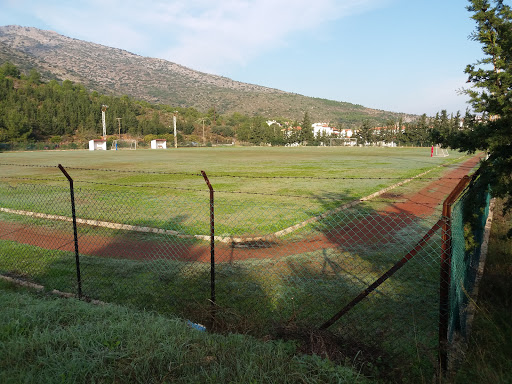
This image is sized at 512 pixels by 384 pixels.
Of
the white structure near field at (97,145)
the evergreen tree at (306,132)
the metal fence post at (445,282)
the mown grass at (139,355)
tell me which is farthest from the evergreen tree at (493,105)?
the evergreen tree at (306,132)

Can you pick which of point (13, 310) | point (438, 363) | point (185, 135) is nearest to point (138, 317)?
point (13, 310)

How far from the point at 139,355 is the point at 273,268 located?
362 cm

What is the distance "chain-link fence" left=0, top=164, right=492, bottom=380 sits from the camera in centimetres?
373

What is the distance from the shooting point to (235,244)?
25.7 ft

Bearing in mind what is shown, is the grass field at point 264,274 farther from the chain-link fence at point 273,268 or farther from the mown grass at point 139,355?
the mown grass at point 139,355

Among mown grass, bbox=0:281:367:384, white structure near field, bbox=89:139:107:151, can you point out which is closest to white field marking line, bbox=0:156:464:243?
mown grass, bbox=0:281:367:384

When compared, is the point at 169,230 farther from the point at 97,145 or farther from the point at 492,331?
the point at 97,145

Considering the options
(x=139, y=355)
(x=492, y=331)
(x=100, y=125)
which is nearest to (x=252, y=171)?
(x=492, y=331)

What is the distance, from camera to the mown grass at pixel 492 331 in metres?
2.97

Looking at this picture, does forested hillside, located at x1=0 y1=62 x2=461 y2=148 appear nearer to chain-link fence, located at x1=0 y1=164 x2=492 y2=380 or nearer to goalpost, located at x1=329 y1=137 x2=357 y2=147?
goalpost, located at x1=329 y1=137 x2=357 y2=147

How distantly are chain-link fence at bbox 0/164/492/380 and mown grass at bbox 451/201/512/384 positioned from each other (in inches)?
8.8

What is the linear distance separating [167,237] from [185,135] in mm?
129375

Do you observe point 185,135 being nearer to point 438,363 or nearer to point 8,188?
point 8,188

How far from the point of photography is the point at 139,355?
286 centimetres
